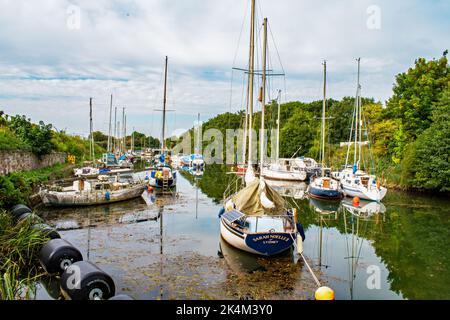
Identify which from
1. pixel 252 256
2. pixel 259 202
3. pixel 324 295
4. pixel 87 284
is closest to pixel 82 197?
pixel 259 202

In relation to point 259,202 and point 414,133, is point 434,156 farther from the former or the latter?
point 259,202

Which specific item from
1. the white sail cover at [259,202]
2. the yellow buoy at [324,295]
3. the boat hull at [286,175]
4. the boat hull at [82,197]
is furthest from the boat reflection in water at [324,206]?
the yellow buoy at [324,295]

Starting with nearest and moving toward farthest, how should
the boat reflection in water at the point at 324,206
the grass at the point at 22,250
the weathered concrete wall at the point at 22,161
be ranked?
the grass at the point at 22,250, the weathered concrete wall at the point at 22,161, the boat reflection in water at the point at 324,206

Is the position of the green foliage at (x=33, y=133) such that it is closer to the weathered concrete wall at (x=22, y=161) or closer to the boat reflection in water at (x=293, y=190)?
the weathered concrete wall at (x=22, y=161)

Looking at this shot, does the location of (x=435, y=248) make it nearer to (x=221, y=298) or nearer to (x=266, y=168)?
(x=221, y=298)

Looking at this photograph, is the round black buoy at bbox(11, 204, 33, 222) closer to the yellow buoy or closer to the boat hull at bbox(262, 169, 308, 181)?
the yellow buoy

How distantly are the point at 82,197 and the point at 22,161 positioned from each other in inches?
303

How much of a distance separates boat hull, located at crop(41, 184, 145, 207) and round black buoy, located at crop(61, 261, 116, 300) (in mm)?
14514

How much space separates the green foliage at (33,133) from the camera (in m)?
31.1

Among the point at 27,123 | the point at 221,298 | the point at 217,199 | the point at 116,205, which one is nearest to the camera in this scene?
the point at 221,298

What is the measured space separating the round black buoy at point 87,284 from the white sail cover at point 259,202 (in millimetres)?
6868
